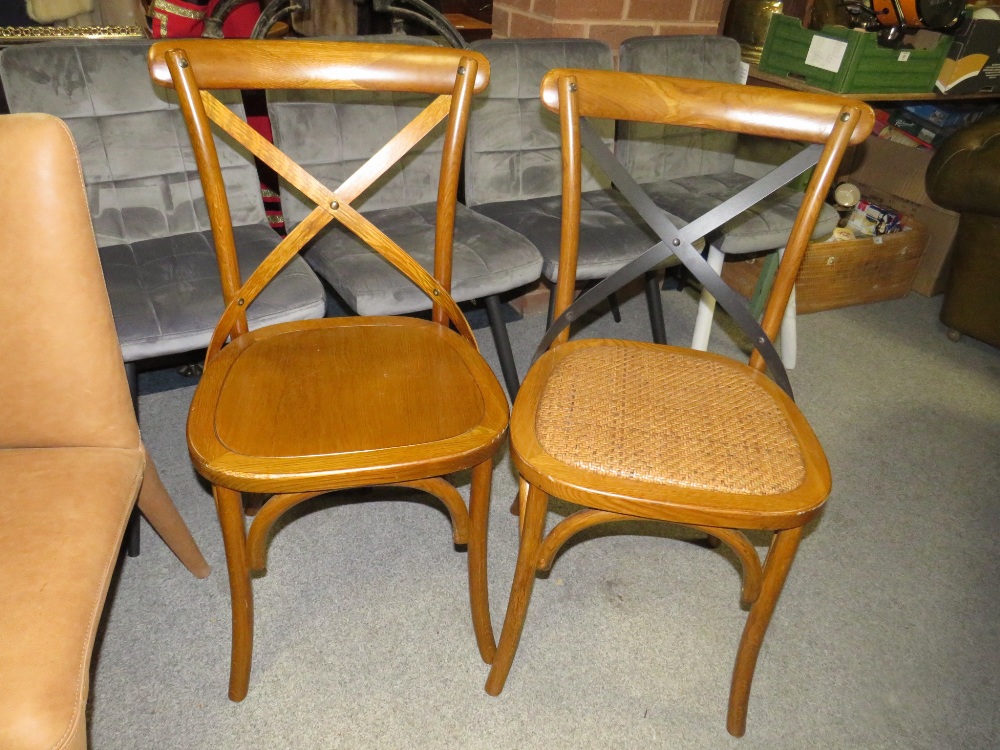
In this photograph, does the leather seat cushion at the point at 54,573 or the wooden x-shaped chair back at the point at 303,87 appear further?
the wooden x-shaped chair back at the point at 303,87

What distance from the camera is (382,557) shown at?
4.38 feet

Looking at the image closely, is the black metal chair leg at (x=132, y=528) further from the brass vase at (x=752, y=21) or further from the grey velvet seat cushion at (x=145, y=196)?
the brass vase at (x=752, y=21)

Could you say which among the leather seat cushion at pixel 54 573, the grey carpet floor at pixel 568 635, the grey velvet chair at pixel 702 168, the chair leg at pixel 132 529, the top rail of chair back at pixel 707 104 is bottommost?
the grey carpet floor at pixel 568 635

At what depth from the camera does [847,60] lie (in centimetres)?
189

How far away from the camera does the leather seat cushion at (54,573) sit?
0.65 meters

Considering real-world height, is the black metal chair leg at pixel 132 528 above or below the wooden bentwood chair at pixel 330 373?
below

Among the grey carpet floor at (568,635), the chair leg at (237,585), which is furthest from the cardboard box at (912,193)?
the chair leg at (237,585)

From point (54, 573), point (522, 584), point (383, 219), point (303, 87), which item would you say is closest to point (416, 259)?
point (383, 219)

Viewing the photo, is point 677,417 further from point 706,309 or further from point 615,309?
point 615,309

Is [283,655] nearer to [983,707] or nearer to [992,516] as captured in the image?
[983,707]

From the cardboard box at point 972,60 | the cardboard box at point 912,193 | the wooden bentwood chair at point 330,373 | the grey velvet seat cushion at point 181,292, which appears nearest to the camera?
the wooden bentwood chair at point 330,373

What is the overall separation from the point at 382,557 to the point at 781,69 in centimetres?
184

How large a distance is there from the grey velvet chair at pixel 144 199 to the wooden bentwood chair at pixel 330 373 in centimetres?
14

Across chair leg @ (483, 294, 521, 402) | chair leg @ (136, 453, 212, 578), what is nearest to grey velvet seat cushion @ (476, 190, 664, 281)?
chair leg @ (483, 294, 521, 402)
